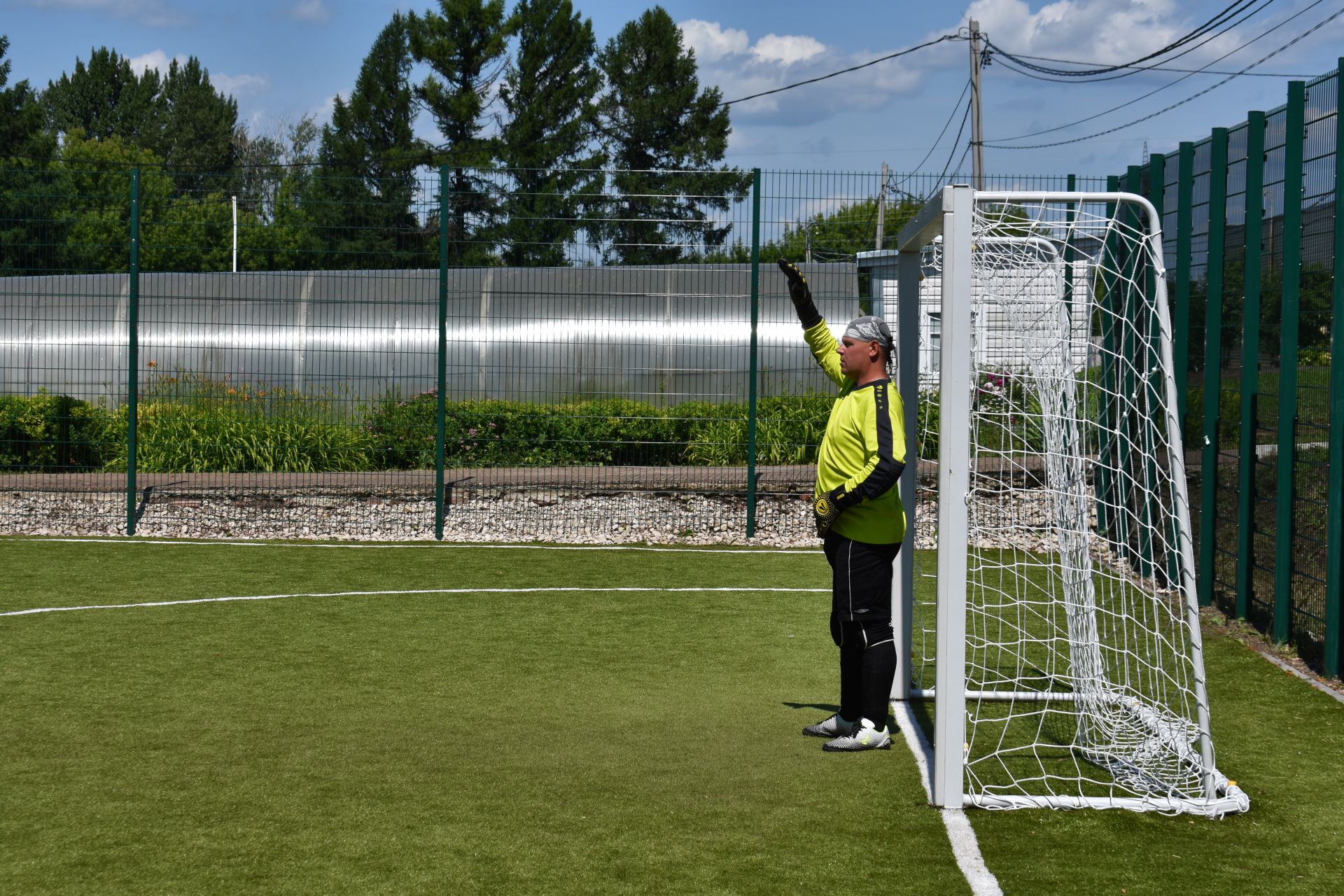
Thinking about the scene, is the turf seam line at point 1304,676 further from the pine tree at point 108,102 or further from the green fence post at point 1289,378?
the pine tree at point 108,102

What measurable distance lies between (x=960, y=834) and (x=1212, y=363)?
6.00 metres

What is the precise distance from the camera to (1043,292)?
6.81 meters

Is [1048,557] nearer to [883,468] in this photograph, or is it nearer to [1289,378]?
[883,468]

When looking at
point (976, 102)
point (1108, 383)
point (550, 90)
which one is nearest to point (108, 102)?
point (550, 90)

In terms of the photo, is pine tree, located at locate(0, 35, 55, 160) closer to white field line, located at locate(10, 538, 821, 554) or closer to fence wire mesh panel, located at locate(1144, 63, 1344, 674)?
white field line, located at locate(10, 538, 821, 554)

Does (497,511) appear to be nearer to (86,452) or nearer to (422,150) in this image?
(86,452)

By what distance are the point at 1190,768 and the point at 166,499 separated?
1072 centimetres

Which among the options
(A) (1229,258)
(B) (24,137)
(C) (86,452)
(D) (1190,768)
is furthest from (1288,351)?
(B) (24,137)

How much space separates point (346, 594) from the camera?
9.92 metres

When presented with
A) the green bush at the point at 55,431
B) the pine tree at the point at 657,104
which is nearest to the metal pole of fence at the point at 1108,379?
the green bush at the point at 55,431

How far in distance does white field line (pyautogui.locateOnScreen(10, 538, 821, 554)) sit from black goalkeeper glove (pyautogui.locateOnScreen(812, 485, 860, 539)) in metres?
6.35

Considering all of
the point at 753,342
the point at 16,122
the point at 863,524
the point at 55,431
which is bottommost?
the point at 863,524

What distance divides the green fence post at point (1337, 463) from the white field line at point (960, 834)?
8.85 ft

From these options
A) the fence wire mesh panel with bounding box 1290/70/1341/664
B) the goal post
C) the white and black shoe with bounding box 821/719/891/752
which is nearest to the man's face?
the goal post
